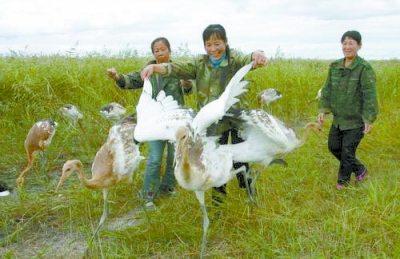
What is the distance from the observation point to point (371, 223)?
4.00m

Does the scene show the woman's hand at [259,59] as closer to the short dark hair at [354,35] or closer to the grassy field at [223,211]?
the grassy field at [223,211]

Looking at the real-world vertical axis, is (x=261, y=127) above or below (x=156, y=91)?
below

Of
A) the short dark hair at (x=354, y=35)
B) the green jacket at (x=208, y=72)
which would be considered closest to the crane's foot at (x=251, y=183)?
the green jacket at (x=208, y=72)

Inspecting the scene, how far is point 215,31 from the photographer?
3.94m

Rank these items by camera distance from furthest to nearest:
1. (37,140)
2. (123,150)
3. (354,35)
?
(37,140), (354,35), (123,150)

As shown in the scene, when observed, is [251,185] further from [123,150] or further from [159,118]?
[123,150]

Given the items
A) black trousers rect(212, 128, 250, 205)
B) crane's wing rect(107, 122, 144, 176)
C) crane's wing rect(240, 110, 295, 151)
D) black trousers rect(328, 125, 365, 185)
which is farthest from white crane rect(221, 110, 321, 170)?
black trousers rect(328, 125, 365, 185)

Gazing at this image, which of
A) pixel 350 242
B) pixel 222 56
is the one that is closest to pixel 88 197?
pixel 222 56

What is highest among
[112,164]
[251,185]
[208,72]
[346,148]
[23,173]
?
[208,72]

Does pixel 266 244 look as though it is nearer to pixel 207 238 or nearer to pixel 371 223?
pixel 207 238

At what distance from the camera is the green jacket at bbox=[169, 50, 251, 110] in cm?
408

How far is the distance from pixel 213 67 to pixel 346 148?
1.78m

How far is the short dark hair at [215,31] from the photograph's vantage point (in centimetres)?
394

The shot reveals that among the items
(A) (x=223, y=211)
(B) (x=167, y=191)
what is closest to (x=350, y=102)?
(A) (x=223, y=211)
